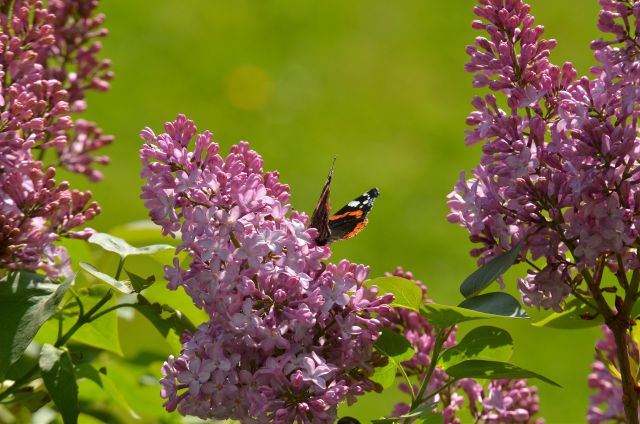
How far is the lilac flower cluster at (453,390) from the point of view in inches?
59.4

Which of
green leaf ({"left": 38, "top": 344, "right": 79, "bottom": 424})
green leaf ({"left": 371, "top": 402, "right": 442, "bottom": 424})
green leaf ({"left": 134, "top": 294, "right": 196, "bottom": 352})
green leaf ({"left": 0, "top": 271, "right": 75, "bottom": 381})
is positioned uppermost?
green leaf ({"left": 371, "top": 402, "right": 442, "bottom": 424})

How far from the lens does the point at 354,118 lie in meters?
6.99

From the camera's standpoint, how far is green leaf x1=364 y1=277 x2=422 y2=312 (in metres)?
1.28

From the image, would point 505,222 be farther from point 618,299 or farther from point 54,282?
point 54,282

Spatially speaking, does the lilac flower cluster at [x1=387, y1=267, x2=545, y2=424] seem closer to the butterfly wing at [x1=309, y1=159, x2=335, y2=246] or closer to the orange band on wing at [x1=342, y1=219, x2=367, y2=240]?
the orange band on wing at [x1=342, y1=219, x2=367, y2=240]

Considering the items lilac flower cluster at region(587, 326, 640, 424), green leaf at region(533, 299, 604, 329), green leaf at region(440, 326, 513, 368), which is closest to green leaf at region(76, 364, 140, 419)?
green leaf at region(440, 326, 513, 368)

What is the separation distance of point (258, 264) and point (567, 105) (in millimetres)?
447

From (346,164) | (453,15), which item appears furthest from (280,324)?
(453,15)

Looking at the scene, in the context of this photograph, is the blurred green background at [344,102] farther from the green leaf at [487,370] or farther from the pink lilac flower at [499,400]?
the green leaf at [487,370]

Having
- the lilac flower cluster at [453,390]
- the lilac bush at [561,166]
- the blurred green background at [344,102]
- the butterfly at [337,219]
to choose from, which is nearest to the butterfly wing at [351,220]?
the butterfly at [337,219]

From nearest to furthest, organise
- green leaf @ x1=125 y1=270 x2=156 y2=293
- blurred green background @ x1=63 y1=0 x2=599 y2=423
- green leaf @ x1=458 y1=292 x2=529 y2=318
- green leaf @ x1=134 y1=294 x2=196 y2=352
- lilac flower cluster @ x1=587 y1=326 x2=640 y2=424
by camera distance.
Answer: green leaf @ x1=458 y1=292 x2=529 y2=318
green leaf @ x1=125 y1=270 x2=156 y2=293
green leaf @ x1=134 y1=294 x2=196 y2=352
lilac flower cluster @ x1=587 y1=326 x2=640 y2=424
blurred green background @ x1=63 y1=0 x2=599 y2=423

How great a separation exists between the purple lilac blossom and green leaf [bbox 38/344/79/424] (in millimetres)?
572

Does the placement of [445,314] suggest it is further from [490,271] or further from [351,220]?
[351,220]

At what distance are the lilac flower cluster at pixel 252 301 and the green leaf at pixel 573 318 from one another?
30cm
